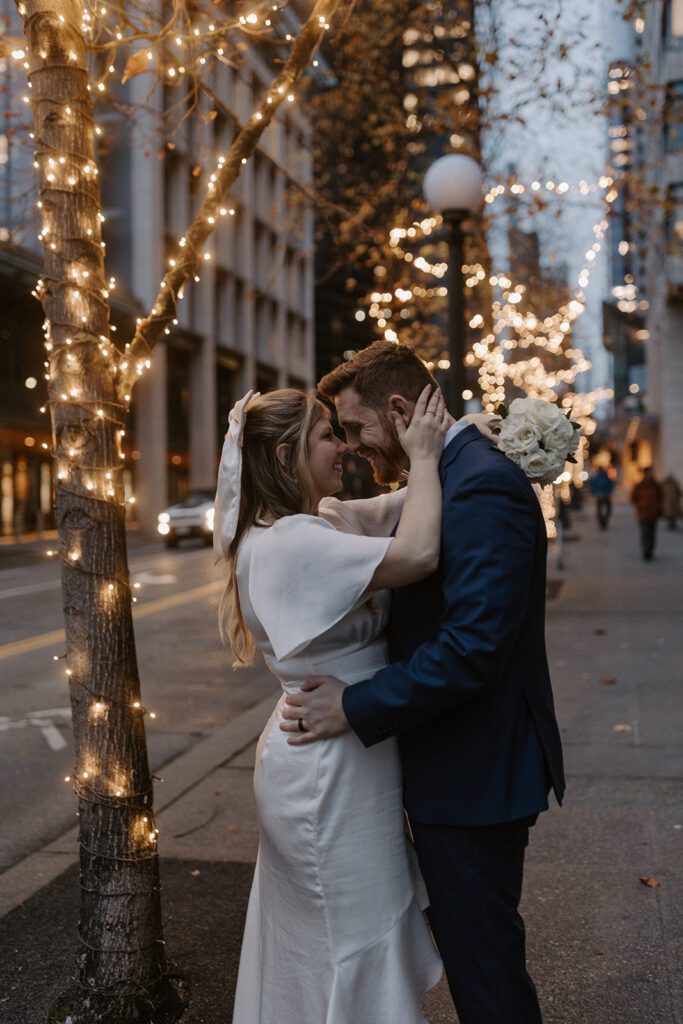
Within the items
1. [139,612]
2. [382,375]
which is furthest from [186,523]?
[382,375]

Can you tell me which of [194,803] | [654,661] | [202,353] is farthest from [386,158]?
[202,353]

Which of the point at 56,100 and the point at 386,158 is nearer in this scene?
the point at 56,100

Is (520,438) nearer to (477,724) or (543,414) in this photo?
(543,414)

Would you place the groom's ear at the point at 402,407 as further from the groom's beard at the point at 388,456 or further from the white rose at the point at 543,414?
the white rose at the point at 543,414

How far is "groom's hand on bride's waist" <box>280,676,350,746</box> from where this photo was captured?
96.4 inches

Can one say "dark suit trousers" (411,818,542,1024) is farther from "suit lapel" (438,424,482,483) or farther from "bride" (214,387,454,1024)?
"suit lapel" (438,424,482,483)

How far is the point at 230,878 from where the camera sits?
4.67m

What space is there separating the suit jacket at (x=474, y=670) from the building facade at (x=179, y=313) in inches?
873

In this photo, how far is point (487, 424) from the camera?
2.70 metres

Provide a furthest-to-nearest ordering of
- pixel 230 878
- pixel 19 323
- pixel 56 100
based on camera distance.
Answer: pixel 19 323, pixel 230 878, pixel 56 100

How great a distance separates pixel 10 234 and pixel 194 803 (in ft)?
11.4

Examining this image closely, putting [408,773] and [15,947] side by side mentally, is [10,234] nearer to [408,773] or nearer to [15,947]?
[15,947]

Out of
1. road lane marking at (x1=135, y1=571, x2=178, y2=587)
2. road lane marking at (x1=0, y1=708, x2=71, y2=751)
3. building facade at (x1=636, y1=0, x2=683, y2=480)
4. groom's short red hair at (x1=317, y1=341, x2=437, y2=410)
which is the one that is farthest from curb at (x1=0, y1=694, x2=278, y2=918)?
building facade at (x1=636, y1=0, x2=683, y2=480)

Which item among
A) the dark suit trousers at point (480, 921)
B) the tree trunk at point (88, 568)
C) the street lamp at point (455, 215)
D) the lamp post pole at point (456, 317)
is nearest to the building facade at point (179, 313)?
the street lamp at point (455, 215)
